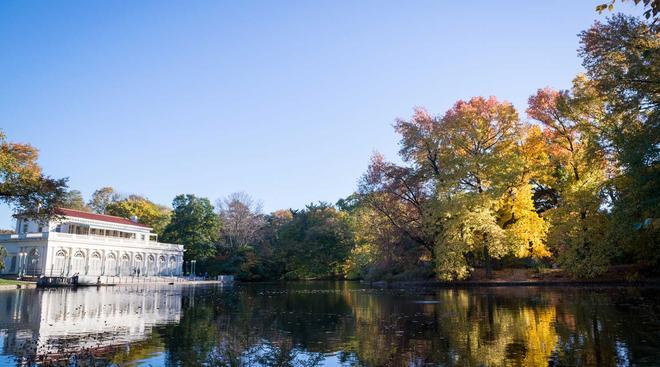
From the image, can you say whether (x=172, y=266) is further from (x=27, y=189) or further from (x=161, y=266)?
(x=27, y=189)

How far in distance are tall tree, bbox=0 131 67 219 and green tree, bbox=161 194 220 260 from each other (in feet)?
159

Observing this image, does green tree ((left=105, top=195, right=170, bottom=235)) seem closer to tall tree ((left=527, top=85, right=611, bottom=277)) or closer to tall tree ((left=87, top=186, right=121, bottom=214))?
tall tree ((left=87, top=186, right=121, bottom=214))

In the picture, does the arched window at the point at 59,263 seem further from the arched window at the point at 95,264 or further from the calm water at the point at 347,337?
the calm water at the point at 347,337

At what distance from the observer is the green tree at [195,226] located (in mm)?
75625

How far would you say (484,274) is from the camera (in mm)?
38938

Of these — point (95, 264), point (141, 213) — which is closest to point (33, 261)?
point (95, 264)

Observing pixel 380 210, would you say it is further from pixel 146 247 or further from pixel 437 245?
pixel 146 247

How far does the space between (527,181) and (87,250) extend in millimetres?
54792

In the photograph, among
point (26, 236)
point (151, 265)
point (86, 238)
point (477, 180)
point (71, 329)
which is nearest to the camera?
point (71, 329)

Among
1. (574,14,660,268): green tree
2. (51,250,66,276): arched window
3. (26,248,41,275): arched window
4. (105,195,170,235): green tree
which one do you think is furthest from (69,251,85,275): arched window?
(574,14,660,268): green tree

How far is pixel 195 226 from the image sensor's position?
248ft

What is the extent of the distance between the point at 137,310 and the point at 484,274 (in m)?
27.9

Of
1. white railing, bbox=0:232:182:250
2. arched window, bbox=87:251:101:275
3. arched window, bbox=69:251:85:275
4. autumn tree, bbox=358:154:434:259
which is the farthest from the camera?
arched window, bbox=87:251:101:275

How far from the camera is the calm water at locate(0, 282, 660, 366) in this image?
9148 millimetres
